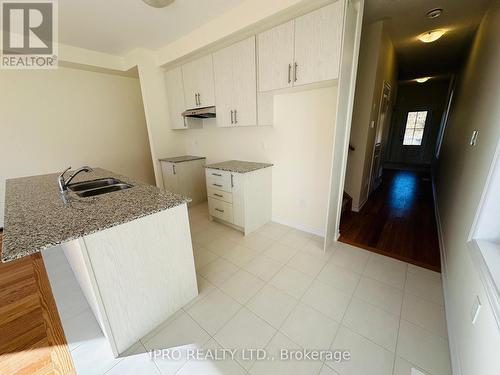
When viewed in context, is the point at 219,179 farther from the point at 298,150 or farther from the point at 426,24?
the point at 426,24

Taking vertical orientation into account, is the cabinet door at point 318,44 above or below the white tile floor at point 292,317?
above

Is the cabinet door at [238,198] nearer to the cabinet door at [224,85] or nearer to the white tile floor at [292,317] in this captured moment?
the white tile floor at [292,317]

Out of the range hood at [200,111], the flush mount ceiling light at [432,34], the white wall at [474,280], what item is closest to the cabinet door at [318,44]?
the white wall at [474,280]

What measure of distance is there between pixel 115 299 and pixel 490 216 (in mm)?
2132

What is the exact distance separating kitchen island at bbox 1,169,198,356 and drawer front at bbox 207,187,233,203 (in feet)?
3.77

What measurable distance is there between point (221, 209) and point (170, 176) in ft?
4.11

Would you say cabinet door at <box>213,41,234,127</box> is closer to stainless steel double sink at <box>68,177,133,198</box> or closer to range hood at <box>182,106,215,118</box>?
range hood at <box>182,106,215,118</box>

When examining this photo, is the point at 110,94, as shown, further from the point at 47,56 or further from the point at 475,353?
the point at 475,353

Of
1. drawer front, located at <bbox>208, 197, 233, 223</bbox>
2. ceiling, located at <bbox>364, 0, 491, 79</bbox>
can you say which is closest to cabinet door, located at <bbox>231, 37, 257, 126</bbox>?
drawer front, located at <bbox>208, 197, 233, 223</bbox>

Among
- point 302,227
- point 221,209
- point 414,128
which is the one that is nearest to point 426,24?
point 302,227

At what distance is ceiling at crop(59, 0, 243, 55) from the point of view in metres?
2.10

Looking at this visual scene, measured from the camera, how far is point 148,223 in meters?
1.26

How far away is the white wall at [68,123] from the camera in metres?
2.84

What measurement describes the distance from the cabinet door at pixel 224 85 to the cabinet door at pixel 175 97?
32.2 inches
